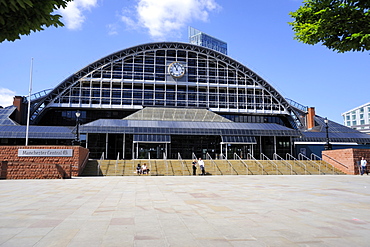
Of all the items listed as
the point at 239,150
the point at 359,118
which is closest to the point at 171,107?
the point at 239,150

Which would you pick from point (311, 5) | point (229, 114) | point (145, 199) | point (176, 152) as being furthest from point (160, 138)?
point (311, 5)

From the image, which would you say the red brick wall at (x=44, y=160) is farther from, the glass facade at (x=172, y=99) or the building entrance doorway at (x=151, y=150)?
the glass facade at (x=172, y=99)

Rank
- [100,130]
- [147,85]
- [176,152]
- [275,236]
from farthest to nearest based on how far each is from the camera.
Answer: [147,85] < [176,152] < [100,130] < [275,236]

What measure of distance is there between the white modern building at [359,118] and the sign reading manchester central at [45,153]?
122333 millimetres

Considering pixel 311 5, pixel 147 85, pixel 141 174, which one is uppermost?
pixel 147 85

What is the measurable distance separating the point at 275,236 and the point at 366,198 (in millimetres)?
8439

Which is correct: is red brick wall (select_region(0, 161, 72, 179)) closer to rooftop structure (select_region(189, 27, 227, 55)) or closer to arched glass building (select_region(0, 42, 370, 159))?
arched glass building (select_region(0, 42, 370, 159))

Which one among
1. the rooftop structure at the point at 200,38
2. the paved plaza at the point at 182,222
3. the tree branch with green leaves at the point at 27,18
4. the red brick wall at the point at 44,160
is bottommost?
the paved plaza at the point at 182,222

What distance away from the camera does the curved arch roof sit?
5241 centimetres

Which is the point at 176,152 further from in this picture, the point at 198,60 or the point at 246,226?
the point at 246,226

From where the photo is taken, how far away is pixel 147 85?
185 feet

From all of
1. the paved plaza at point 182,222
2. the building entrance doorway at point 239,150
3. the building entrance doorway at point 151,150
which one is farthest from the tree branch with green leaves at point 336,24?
the building entrance doorway at point 239,150

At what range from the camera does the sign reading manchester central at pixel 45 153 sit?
25734mm

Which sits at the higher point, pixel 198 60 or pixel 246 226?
pixel 198 60
